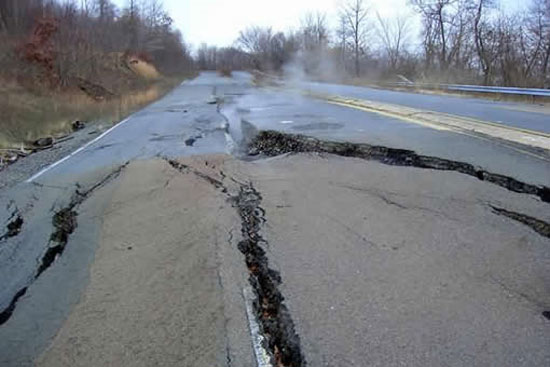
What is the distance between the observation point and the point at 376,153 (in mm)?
8703

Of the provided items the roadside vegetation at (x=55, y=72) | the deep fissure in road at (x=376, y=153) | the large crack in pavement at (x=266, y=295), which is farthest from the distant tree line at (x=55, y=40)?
the large crack in pavement at (x=266, y=295)

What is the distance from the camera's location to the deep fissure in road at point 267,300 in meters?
3.06

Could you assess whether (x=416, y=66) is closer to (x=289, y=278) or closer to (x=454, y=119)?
(x=454, y=119)

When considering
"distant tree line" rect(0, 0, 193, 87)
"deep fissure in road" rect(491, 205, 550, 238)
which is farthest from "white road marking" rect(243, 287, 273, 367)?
"distant tree line" rect(0, 0, 193, 87)

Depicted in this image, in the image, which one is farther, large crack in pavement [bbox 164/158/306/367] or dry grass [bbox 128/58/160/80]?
dry grass [bbox 128/58/160/80]

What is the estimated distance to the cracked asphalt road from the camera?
312 centimetres

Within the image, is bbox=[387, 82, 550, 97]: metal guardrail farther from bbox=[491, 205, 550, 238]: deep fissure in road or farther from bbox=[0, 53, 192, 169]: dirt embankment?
bbox=[0, 53, 192, 169]: dirt embankment

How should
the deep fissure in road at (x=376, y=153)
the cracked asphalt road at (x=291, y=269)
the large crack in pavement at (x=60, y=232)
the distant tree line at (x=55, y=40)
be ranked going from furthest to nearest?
the distant tree line at (x=55, y=40) → the deep fissure in road at (x=376, y=153) → the large crack in pavement at (x=60, y=232) → the cracked asphalt road at (x=291, y=269)

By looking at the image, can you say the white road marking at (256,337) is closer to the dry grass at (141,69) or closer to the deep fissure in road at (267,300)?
the deep fissure in road at (267,300)

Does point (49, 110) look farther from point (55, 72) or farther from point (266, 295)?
point (266, 295)

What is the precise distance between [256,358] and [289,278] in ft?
3.56

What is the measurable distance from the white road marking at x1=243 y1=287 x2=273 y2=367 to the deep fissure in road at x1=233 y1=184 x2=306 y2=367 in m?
0.04

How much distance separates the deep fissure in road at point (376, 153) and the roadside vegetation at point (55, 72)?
297 inches

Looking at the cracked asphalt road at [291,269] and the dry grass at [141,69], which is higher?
the dry grass at [141,69]
